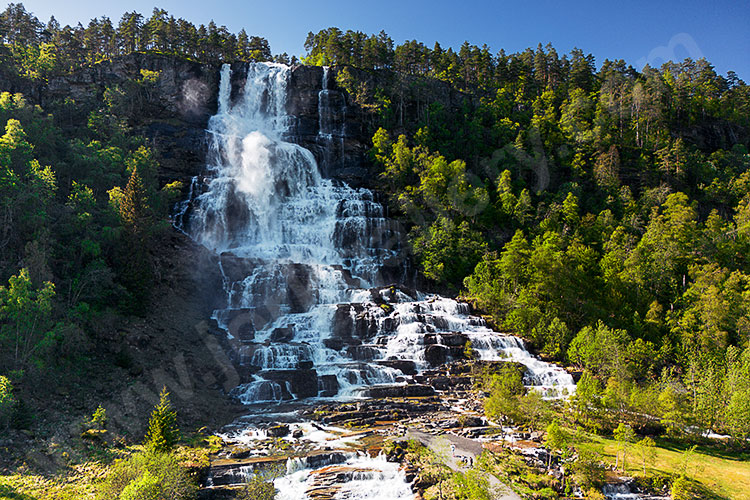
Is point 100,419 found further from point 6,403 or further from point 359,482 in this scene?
point 359,482

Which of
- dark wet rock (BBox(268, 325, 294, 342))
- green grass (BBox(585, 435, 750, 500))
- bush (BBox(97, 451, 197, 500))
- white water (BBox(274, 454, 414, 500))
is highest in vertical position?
dark wet rock (BBox(268, 325, 294, 342))

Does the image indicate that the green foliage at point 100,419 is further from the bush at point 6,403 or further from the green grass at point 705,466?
the green grass at point 705,466

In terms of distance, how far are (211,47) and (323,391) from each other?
66.6 meters

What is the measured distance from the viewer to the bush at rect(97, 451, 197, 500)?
541 inches

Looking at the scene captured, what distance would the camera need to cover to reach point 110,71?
62.7 meters

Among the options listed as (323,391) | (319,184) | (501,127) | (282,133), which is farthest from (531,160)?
(323,391)

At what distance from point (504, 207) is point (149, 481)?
52459 mm

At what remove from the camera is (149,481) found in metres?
14.0

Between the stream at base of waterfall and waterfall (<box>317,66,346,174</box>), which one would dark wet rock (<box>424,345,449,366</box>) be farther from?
waterfall (<box>317,66,346,174</box>)

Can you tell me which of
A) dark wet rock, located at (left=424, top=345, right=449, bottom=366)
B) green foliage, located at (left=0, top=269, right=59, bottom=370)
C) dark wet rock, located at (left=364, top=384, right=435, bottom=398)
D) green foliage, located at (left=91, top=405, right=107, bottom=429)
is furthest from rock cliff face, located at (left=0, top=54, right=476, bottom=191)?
green foliage, located at (left=91, top=405, right=107, bottom=429)

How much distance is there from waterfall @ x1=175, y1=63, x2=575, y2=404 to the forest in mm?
4225

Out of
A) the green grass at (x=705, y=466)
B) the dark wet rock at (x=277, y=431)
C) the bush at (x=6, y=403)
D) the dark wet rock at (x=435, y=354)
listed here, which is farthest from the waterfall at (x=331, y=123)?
the green grass at (x=705, y=466)

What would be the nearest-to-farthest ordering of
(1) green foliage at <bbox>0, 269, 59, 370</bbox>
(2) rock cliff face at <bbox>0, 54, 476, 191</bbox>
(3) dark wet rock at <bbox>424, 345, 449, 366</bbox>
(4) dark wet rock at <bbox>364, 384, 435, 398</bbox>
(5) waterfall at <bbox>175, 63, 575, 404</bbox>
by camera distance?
(1) green foliage at <bbox>0, 269, 59, 370</bbox> < (4) dark wet rock at <bbox>364, 384, 435, 398</bbox> < (5) waterfall at <bbox>175, 63, 575, 404</bbox> < (3) dark wet rock at <bbox>424, 345, 449, 366</bbox> < (2) rock cliff face at <bbox>0, 54, 476, 191</bbox>

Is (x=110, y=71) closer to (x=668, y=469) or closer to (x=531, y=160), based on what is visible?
(x=531, y=160)
